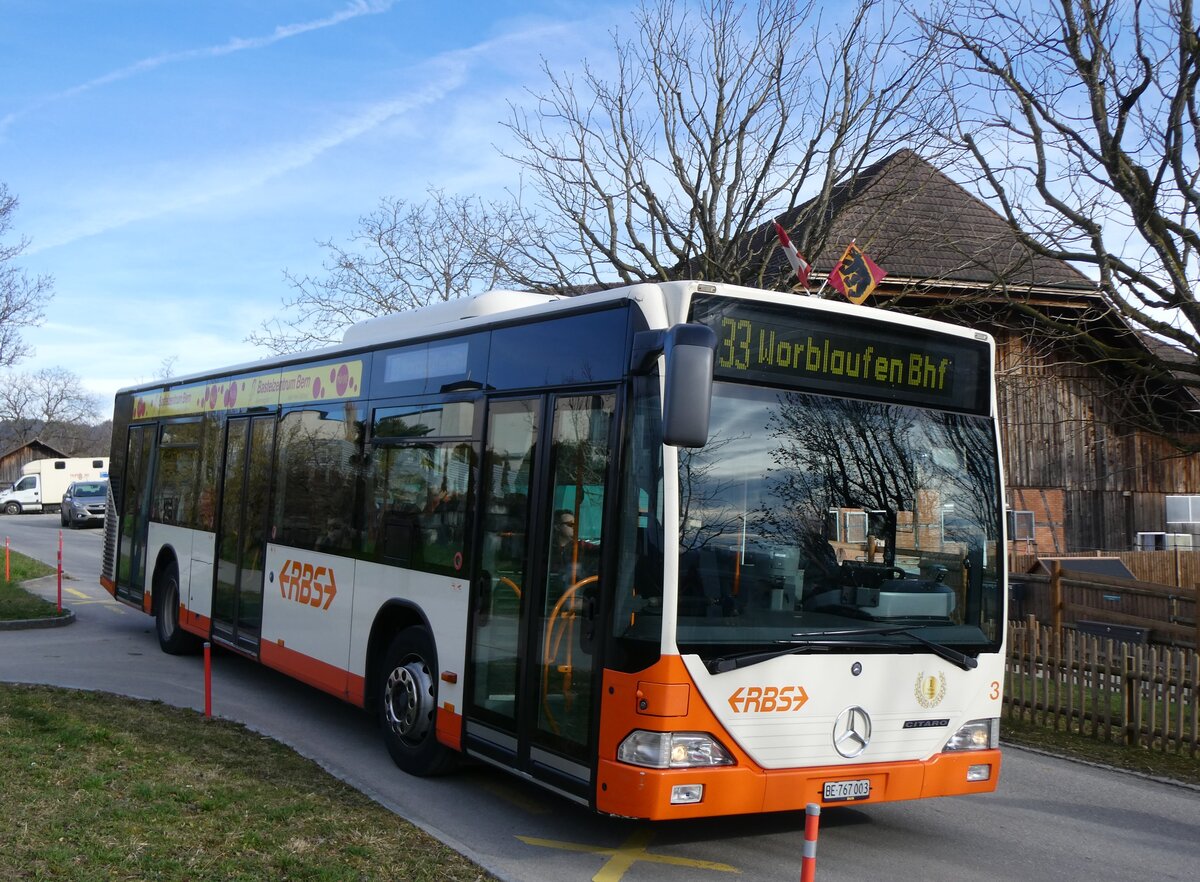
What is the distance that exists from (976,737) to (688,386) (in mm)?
3016

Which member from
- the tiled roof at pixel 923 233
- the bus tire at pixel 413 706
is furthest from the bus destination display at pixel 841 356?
the tiled roof at pixel 923 233

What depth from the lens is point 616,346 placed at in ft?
20.4

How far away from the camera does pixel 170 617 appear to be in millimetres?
13164

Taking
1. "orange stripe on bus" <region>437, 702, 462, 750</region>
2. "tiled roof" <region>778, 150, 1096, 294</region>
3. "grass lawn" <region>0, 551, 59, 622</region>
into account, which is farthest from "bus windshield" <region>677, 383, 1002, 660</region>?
"grass lawn" <region>0, 551, 59, 622</region>

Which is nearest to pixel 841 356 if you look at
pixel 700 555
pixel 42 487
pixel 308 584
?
pixel 700 555

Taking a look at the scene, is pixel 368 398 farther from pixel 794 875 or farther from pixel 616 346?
pixel 794 875

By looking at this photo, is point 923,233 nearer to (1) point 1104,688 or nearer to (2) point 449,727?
(1) point 1104,688

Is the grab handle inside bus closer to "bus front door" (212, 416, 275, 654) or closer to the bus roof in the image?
the bus roof

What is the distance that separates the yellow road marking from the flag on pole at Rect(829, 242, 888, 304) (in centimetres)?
609

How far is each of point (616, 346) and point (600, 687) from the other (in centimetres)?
184

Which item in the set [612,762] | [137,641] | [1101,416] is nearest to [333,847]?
[612,762]

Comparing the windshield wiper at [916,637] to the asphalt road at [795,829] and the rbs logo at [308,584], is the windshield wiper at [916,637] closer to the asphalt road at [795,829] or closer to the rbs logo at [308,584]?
the asphalt road at [795,829]

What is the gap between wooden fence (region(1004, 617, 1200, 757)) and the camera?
9.94 meters

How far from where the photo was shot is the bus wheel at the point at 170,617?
512 inches
